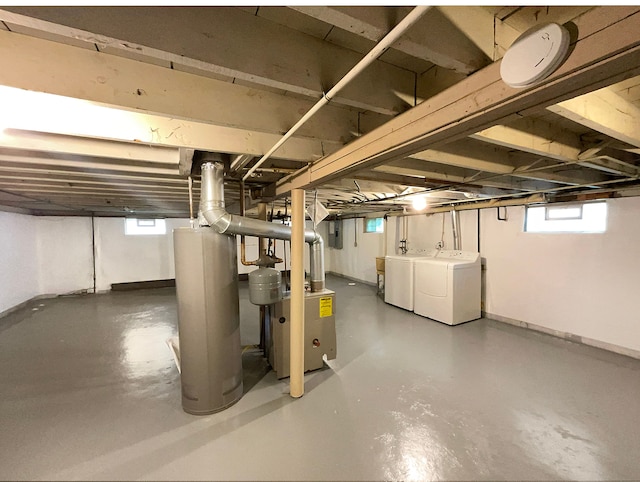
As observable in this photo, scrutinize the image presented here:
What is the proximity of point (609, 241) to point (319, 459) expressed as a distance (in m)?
3.92

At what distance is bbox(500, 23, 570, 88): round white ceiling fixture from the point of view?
2.02 ft

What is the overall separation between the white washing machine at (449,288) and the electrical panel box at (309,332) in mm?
2085

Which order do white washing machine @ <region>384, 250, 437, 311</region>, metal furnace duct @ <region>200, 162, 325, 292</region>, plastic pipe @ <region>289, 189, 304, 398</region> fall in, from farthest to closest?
white washing machine @ <region>384, 250, 437, 311</region> → plastic pipe @ <region>289, 189, 304, 398</region> → metal furnace duct @ <region>200, 162, 325, 292</region>

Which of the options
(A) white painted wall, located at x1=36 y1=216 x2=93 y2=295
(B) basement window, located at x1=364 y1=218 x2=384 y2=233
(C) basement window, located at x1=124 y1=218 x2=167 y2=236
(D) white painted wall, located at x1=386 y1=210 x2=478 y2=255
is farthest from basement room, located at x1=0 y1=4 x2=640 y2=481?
(B) basement window, located at x1=364 y1=218 x2=384 y2=233

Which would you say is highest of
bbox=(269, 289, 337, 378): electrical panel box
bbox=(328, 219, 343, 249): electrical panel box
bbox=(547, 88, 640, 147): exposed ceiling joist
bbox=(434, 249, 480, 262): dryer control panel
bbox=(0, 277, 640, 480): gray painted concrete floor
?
bbox=(547, 88, 640, 147): exposed ceiling joist

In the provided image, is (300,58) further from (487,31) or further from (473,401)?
(473,401)

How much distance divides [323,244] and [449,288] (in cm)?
230

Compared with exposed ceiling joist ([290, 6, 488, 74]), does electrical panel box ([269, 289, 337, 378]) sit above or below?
below

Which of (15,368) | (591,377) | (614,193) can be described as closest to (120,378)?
(15,368)

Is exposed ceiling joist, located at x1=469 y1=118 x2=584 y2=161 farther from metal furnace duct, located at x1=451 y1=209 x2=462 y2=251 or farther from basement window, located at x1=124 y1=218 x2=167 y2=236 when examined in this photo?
basement window, located at x1=124 y1=218 x2=167 y2=236

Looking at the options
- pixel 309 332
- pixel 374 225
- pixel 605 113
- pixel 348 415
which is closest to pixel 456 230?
pixel 374 225

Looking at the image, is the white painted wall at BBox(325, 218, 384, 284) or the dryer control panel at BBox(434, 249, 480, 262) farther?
the white painted wall at BBox(325, 218, 384, 284)

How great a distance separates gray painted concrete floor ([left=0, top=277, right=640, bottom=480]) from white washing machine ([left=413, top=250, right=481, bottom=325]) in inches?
22.1

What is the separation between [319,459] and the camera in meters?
1.63
